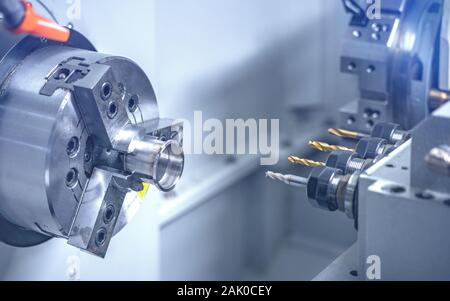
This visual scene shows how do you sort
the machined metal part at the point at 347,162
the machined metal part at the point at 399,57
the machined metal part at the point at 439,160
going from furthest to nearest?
1. the machined metal part at the point at 399,57
2. the machined metal part at the point at 347,162
3. the machined metal part at the point at 439,160

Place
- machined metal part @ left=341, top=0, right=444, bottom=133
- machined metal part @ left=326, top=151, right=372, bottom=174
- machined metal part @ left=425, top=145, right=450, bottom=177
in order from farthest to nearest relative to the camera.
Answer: machined metal part @ left=341, top=0, right=444, bottom=133 < machined metal part @ left=326, top=151, right=372, bottom=174 < machined metal part @ left=425, top=145, right=450, bottom=177

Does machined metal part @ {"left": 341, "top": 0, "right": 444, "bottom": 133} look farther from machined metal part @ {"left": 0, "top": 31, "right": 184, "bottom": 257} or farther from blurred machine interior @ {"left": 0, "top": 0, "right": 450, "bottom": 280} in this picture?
machined metal part @ {"left": 0, "top": 31, "right": 184, "bottom": 257}

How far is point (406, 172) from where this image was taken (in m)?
0.53

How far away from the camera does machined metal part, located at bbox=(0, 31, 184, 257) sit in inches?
18.7

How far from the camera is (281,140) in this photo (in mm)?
1418

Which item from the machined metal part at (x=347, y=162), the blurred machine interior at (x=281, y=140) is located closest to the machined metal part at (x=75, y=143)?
the blurred machine interior at (x=281, y=140)

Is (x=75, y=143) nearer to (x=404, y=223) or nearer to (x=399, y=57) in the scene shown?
(x=404, y=223)

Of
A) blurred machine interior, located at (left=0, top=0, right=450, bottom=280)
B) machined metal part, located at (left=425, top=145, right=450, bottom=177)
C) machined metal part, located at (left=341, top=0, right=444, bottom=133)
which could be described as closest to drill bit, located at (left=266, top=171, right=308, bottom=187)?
blurred machine interior, located at (left=0, top=0, right=450, bottom=280)

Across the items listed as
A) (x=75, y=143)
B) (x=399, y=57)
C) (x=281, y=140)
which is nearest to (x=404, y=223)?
(x=75, y=143)

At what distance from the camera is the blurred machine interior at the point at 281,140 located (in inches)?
20.0

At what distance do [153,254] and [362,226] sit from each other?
26 centimetres

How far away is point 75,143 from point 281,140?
0.96m

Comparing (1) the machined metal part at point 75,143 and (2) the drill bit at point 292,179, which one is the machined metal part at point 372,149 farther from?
(1) the machined metal part at point 75,143

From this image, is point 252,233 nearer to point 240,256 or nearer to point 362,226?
point 240,256
